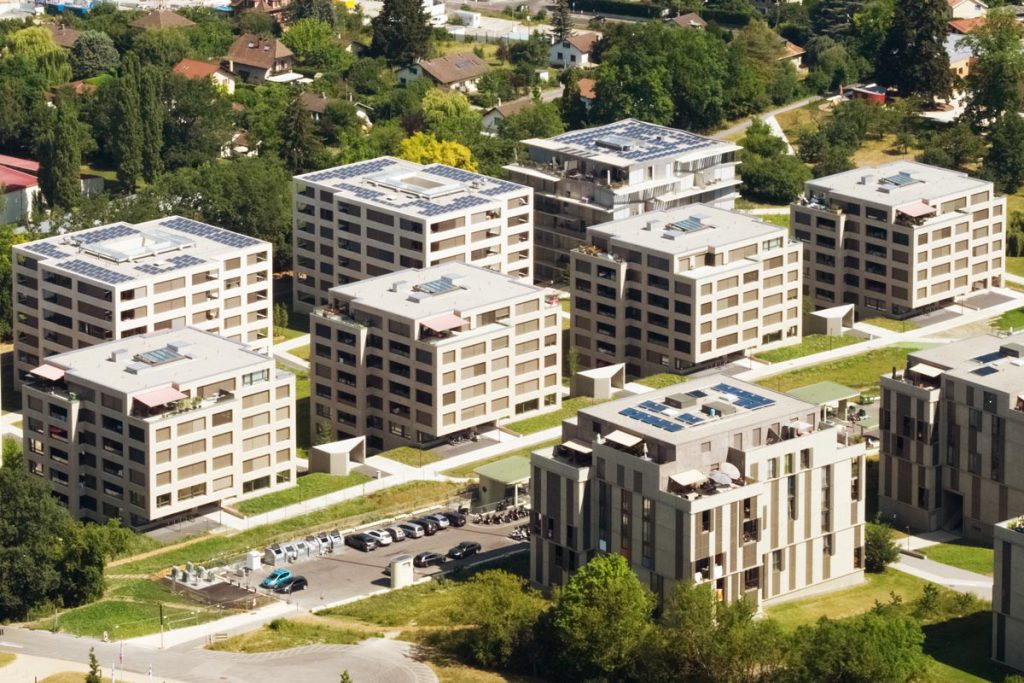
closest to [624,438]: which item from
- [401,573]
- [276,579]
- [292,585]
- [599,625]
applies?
[599,625]

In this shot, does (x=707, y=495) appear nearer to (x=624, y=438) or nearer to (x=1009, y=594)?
(x=624, y=438)

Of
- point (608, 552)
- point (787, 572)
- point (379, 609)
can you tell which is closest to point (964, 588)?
point (787, 572)

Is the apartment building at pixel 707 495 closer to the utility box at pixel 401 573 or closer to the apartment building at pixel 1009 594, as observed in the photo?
the utility box at pixel 401 573

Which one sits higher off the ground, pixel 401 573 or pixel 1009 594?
pixel 1009 594

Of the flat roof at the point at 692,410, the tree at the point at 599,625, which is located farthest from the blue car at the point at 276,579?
the flat roof at the point at 692,410

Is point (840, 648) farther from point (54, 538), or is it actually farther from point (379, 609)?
point (54, 538)

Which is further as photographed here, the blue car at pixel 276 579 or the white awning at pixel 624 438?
the blue car at pixel 276 579

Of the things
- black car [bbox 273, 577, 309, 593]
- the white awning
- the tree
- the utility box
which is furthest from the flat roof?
black car [bbox 273, 577, 309, 593]
